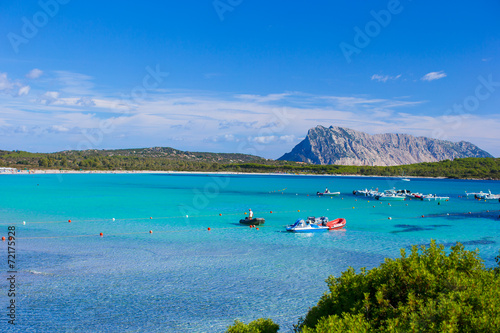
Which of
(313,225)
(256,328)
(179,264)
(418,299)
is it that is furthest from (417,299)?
(313,225)

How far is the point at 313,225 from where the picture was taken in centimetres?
3894

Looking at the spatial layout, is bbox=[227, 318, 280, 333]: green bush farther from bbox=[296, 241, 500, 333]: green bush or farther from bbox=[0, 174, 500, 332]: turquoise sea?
bbox=[0, 174, 500, 332]: turquoise sea

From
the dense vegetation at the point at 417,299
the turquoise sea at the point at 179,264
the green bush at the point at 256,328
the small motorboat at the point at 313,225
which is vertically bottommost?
the turquoise sea at the point at 179,264

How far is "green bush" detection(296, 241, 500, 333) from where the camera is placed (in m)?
7.91

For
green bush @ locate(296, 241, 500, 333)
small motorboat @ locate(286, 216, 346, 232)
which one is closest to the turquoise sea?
small motorboat @ locate(286, 216, 346, 232)

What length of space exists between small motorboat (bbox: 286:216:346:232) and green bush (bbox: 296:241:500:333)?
27.1 meters

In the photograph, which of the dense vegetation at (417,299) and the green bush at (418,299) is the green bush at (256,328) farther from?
the green bush at (418,299)

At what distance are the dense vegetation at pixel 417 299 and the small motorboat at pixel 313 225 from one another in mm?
27430

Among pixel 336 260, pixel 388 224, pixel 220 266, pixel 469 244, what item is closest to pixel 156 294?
pixel 220 266

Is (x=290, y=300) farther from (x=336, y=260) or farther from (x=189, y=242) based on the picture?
(x=189, y=242)

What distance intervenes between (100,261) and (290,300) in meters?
→ 13.0

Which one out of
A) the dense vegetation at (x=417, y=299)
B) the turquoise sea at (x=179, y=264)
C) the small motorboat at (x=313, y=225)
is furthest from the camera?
the small motorboat at (x=313, y=225)

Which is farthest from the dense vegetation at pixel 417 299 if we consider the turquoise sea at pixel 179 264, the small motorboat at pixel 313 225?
the small motorboat at pixel 313 225

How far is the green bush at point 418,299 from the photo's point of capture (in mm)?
7910
